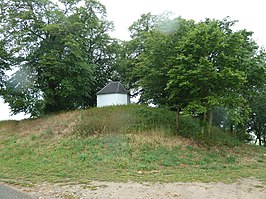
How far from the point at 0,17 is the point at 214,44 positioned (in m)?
17.6

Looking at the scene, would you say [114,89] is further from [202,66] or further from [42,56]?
[202,66]

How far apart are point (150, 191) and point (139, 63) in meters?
9.00

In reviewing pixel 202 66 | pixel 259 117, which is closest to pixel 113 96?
pixel 202 66

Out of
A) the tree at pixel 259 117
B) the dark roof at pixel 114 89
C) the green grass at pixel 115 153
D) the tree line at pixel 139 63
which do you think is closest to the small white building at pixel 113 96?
the dark roof at pixel 114 89

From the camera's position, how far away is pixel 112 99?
68.3 ft

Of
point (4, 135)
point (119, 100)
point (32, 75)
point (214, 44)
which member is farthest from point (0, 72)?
point (214, 44)

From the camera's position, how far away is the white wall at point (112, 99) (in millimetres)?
20731

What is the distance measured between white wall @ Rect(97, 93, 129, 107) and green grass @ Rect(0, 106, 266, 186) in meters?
5.36

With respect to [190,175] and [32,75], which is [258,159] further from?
[32,75]

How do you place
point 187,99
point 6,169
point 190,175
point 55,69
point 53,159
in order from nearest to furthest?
point 190,175 → point 6,169 → point 53,159 → point 187,99 → point 55,69

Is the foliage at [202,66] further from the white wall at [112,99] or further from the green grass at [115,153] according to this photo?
the white wall at [112,99]

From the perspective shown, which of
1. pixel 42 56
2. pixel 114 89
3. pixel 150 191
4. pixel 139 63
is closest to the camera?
pixel 150 191

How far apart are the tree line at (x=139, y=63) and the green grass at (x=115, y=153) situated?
1716 mm

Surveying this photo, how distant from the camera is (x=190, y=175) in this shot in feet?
25.0
